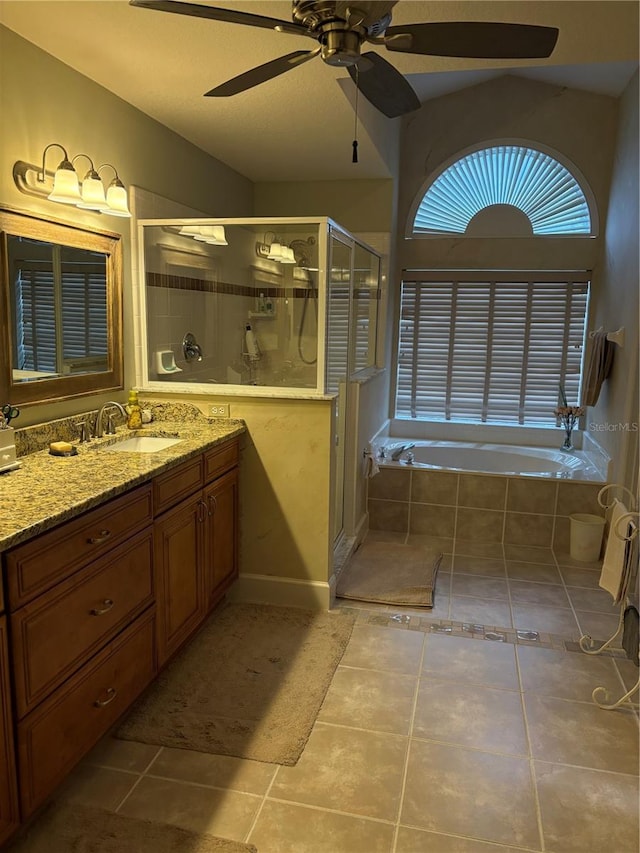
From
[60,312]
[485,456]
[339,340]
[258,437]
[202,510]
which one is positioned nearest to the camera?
[60,312]

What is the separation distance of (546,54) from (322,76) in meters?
1.17

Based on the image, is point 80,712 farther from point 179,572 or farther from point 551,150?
point 551,150

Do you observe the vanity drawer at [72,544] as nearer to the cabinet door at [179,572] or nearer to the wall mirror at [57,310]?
the cabinet door at [179,572]

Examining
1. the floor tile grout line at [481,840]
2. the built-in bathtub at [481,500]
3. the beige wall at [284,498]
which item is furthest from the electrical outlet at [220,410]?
the floor tile grout line at [481,840]

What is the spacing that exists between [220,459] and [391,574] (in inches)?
53.7

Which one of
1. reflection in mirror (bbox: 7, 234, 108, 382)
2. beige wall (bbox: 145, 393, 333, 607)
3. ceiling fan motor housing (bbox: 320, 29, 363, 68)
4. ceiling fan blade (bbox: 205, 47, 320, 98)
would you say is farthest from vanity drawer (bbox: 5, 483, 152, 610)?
ceiling fan motor housing (bbox: 320, 29, 363, 68)

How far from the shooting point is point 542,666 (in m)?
2.76

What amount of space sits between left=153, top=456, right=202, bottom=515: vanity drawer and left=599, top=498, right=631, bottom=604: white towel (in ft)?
6.10

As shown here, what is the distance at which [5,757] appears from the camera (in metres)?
1.58

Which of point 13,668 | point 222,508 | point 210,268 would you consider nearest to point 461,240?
point 210,268

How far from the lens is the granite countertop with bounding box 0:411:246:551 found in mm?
1680

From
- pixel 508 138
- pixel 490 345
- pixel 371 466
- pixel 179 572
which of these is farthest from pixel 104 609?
pixel 508 138

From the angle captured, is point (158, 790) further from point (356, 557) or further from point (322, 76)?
point (322, 76)

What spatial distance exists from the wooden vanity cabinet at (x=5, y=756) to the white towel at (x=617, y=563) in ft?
7.84
